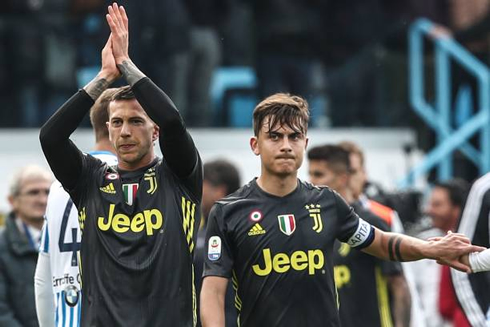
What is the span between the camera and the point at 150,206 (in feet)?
21.4

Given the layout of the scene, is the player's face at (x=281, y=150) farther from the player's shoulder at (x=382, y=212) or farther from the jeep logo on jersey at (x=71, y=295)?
the player's shoulder at (x=382, y=212)

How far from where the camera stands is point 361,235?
271 inches

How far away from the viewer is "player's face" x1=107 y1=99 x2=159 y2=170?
21.5ft

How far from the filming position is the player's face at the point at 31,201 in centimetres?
938

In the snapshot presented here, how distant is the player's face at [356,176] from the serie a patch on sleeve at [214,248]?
2697mm

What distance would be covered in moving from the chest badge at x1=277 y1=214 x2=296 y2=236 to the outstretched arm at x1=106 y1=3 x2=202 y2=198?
1.52ft

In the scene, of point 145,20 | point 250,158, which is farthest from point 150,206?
point 250,158

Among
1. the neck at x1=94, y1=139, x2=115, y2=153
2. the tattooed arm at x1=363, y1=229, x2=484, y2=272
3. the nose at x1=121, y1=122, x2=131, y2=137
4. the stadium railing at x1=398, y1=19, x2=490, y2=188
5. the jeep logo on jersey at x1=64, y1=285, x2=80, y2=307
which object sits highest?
the stadium railing at x1=398, y1=19, x2=490, y2=188

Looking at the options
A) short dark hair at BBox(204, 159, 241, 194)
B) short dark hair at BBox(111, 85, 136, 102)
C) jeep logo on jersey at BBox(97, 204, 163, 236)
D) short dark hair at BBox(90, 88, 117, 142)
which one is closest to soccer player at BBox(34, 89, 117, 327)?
short dark hair at BBox(90, 88, 117, 142)

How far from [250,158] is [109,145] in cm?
730

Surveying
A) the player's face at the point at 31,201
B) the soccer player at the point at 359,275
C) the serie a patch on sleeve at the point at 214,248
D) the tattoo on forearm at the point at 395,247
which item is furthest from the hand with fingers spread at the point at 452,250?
the player's face at the point at 31,201

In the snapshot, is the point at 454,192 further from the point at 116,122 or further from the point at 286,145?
the point at 116,122

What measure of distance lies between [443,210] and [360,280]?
3208 millimetres

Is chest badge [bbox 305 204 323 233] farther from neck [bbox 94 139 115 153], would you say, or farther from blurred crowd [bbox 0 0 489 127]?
blurred crowd [bbox 0 0 489 127]
